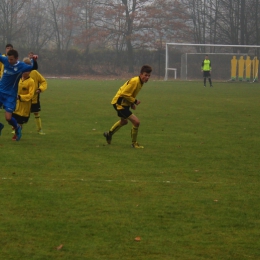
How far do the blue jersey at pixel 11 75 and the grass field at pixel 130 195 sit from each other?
1.02 m

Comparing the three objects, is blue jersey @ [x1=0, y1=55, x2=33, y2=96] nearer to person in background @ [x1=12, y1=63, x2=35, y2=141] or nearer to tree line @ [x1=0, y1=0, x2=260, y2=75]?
person in background @ [x1=12, y1=63, x2=35, y2=141]

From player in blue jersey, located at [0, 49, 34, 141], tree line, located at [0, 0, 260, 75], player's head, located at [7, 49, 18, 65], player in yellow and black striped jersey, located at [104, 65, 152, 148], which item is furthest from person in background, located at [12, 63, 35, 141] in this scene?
tree line, located at [0, 0, 260, 75]

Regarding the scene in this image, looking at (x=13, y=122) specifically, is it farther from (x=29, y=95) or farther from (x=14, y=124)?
(x=29, y=95)

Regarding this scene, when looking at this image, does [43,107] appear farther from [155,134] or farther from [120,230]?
[120,230]

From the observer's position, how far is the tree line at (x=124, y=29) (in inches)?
2175

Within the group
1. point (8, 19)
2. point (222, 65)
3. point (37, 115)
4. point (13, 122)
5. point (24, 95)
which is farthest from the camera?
point (8, 19)

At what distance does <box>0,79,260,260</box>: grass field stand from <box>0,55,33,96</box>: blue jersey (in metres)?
1.02

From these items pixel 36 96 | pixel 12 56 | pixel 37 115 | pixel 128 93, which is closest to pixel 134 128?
pixel 128 93

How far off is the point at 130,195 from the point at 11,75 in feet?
15.4

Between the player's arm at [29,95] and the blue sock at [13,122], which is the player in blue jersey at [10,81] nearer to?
the blue sock at [13,122]

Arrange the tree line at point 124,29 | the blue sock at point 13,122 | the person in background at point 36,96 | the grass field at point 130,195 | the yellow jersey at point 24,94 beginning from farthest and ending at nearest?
the tree line at point 124,29, the person in background at point 36,96, the yellow jersey at point 24,94, the blue sock at point 13,122, the grass field at point 130,195

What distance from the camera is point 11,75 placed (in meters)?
10.9

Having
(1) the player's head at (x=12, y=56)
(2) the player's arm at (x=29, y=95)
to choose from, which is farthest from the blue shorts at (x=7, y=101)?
(2) the player's arm at (x=29, y=95)

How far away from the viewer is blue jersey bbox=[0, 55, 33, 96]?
35.7 feet
